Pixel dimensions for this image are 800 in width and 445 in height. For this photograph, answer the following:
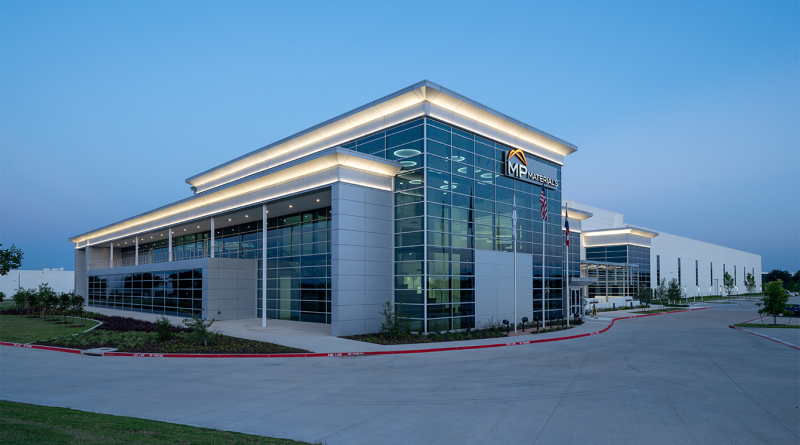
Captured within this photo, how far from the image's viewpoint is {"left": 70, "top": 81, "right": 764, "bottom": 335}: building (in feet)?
86.4

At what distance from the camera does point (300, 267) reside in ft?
114

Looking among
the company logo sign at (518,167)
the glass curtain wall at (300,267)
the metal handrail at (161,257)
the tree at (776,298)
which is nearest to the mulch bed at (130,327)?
the glass curtain wall at (300,267)

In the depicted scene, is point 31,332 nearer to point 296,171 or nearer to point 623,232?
point 296,171

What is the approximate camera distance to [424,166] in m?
26.8

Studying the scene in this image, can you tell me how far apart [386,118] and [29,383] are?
21822 mm

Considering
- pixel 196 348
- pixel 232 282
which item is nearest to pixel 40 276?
pixel 232 282

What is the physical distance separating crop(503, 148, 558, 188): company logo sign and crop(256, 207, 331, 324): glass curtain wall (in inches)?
534

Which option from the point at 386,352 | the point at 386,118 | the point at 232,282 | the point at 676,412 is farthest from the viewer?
the point at 232,282

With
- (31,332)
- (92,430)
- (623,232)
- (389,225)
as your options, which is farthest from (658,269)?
(92,430)

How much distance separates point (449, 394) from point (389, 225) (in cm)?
1643

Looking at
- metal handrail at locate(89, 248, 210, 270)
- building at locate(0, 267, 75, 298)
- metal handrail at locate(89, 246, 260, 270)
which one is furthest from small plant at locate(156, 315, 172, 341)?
building at locate(0, 267, 75, 298)

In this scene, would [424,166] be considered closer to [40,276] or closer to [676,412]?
[676,412]

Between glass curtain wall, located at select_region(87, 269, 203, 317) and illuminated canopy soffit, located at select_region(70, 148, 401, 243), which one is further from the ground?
illuminated canopy soffit, located at select_region(70, 148, 401, 243)

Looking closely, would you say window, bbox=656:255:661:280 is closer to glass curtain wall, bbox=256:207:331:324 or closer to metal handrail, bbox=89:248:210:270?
glass curtain wall, bbox=256:207:331:324
